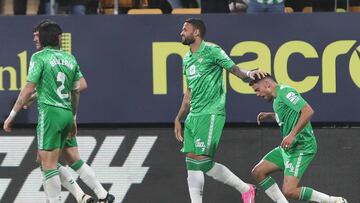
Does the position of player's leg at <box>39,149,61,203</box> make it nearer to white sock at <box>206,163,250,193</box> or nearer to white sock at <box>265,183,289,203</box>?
white sock at <box>206,163,250,193</box>

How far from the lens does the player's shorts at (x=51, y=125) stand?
11.5 m

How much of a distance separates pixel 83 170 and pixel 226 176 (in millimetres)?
1544

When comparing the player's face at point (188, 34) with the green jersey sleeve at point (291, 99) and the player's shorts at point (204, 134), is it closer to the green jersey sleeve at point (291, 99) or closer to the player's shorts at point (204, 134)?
the player's shorts at point (204, 134)

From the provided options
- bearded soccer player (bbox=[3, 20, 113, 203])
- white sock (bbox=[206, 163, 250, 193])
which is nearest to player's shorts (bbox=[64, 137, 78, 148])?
bearded soccer player (bbox=[3, 20, 113, 203])

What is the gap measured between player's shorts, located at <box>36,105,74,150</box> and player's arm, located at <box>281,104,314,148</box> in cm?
226

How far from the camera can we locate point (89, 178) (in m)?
12.0

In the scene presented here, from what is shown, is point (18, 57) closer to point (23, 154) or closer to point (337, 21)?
point (23, 154)

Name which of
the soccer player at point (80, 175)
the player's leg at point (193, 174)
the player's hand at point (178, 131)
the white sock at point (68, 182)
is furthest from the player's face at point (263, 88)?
the white sock at point (68, 182)

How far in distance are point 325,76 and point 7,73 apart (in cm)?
377

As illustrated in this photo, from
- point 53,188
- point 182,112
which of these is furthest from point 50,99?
point 182,112

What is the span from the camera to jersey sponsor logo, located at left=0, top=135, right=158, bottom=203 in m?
13.3

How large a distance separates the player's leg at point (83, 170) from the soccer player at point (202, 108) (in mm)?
932

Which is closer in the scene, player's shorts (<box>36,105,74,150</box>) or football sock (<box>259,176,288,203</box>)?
player's shorts (<box>36,105,74,150</box>)

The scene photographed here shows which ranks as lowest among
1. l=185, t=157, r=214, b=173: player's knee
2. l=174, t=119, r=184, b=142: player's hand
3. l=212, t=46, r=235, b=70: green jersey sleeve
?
l=185, t=157, r=214, b=173: player's knee
